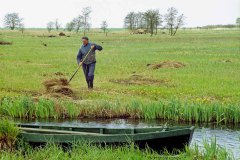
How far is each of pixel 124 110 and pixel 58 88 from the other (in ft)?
13.4

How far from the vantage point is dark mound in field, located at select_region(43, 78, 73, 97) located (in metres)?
19.1

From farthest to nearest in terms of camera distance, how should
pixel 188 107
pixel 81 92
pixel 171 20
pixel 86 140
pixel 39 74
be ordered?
pixel 171 20 → pixel 39 74 → pixel 81 92 → pixel 188 107 → pixel 86 140

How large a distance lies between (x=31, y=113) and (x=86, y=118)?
203 cm

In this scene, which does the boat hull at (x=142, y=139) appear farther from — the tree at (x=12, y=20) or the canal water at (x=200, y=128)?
the tree at (x=12, y=20)

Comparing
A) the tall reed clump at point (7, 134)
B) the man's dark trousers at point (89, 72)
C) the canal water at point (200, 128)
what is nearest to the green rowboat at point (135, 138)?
the tall reed clump at point (7, 134)

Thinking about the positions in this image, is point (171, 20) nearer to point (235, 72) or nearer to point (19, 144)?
point (235, 72)

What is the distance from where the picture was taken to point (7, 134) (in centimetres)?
1090

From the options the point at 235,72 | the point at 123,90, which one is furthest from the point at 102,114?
the point at 235,72

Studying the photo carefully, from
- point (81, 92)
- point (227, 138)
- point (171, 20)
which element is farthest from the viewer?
point (171, 20)

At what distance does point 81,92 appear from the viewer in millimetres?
19984

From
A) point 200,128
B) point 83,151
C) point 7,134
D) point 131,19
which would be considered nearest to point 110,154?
point 83,151

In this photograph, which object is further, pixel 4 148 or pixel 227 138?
pixel 227 138

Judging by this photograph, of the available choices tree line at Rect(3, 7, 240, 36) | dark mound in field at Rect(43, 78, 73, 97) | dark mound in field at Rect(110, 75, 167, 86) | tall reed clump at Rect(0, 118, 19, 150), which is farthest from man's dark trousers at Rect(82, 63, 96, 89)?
tree line at Rect(3, 7, 240, 36)

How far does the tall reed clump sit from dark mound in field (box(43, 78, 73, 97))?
781 cm
